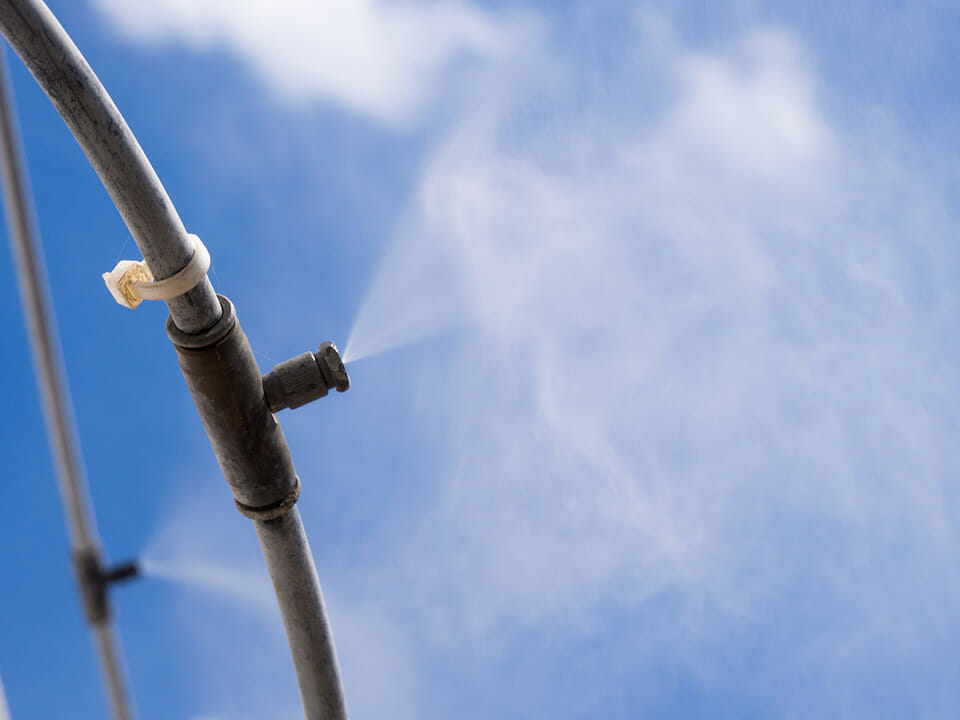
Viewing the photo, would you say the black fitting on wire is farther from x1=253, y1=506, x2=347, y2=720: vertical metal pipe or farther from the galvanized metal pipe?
x1=253, y1=506, x2=347, y2=720: vertical metal pipe

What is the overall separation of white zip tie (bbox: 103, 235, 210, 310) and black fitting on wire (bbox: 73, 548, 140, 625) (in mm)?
3396

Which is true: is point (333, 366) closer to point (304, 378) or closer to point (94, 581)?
point (304, 378)

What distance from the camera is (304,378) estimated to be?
7137 millimetres

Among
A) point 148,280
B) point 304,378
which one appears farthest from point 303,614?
point 148,280

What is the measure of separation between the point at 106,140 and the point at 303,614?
458 centimetres

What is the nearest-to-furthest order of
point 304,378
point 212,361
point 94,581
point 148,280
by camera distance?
point 94,581
point 148,280
point 212,361
point 304,378

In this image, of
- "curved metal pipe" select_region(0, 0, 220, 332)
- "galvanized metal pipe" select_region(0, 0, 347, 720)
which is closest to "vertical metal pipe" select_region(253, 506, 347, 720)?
"galvanized metal pipe" select_region(0, 0, 347, 720)

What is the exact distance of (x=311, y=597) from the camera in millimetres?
8039

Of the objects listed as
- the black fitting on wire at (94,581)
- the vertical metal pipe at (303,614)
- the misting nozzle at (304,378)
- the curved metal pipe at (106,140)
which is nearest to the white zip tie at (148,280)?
the curved metal pipe at (106,140)

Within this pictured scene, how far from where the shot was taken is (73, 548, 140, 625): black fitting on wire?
9.93 ft

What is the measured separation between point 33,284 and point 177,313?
3.05m

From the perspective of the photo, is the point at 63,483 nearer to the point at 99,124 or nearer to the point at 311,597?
the point at 99,124

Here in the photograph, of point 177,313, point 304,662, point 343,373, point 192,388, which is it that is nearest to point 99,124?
point 177,313

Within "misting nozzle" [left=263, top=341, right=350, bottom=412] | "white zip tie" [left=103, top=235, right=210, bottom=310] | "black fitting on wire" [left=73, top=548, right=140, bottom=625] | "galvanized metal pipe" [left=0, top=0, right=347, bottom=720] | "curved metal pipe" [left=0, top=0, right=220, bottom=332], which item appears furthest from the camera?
"misting nozzle" [left=263, top=341, right=350, bottom=412]
